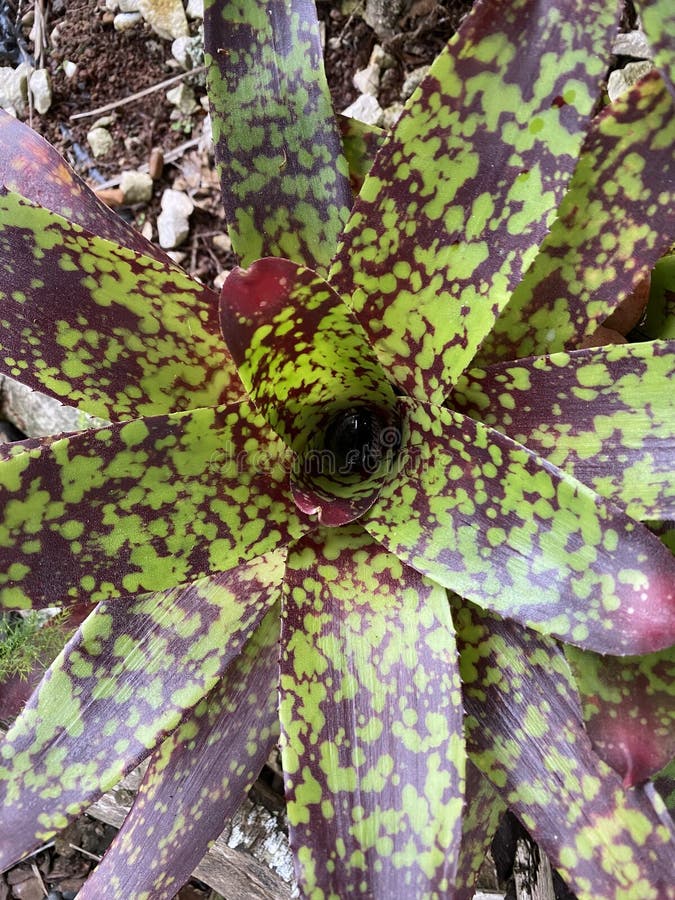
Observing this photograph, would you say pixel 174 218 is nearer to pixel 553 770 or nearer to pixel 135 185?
pixel 135 185

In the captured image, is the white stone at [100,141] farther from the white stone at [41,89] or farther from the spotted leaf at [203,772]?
the spotted leaf at [203,772]

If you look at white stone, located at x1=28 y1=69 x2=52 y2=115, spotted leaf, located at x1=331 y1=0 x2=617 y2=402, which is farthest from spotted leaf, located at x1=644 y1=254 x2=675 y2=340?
white stone, located at x1=28 y1=69 x2=52 y2=115

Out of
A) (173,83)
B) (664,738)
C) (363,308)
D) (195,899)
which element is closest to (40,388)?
(363,308)

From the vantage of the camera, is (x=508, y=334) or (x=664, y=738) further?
(x=508, y=334)

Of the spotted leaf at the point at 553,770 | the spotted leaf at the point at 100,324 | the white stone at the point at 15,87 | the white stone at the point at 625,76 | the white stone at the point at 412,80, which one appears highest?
the white stone at the point at 625,76

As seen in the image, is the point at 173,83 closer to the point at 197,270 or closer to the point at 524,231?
the point at 197,270

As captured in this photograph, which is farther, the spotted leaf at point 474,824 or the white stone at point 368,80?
the white stone at point 368,80

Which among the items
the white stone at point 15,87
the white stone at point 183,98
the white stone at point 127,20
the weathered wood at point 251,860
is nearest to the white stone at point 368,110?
the white stone at point 183,98
